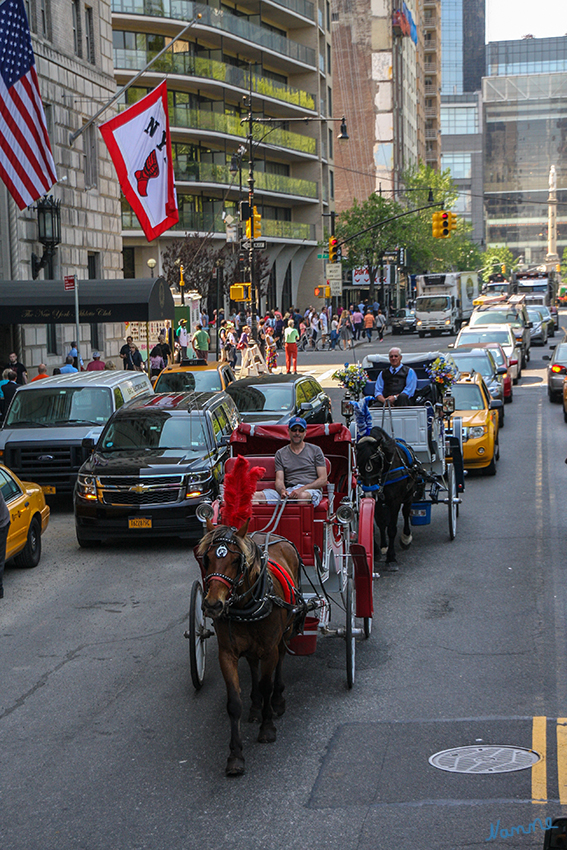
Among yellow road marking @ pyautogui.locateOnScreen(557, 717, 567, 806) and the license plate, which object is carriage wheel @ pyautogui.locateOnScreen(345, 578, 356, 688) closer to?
yellow road marking @ pyautogui.locateOnScreen(557, 717, 567, 806)

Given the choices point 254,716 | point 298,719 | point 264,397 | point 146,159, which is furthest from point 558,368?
point 254,716

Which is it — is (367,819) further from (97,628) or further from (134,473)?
(134,473)

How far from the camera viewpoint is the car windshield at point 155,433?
14.5 meters

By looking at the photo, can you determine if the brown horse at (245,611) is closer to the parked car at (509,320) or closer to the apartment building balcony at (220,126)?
the parked car at (509,320)

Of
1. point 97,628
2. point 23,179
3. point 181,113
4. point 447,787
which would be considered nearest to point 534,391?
point 23,179

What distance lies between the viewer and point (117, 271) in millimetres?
36531

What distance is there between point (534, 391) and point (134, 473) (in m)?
20.5

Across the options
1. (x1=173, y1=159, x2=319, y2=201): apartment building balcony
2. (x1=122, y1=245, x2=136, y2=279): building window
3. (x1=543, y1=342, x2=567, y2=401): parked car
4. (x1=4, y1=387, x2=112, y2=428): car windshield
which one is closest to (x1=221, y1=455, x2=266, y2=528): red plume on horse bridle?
(x1=4, y1=387, x2=112, y2=428): car windshield

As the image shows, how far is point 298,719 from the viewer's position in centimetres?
753

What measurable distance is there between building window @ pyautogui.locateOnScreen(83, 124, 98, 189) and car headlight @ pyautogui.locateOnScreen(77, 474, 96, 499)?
A: 21.4 meters

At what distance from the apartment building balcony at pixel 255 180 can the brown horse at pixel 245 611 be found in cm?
5115

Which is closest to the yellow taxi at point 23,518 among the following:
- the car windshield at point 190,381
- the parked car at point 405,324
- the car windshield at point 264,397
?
the car windshield at point 264,397

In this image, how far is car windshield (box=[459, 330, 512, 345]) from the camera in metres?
33.0

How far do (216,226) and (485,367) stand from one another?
37719mm
